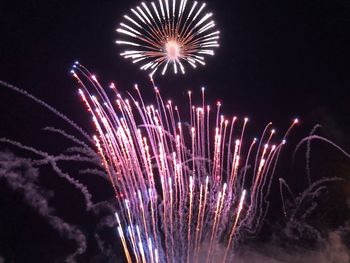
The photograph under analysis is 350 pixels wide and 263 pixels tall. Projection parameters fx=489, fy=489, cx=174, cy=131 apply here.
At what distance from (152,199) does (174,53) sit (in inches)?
215

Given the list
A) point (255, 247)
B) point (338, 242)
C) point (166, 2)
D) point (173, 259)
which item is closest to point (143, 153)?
point (173, 259)

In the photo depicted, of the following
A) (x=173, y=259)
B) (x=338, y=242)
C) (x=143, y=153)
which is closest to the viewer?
(x=143, y=153)

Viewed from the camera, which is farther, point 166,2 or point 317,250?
point 317,250

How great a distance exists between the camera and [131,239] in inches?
712

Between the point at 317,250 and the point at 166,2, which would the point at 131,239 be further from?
the point at 317,250

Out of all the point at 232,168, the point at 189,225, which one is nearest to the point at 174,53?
the point at 232,168

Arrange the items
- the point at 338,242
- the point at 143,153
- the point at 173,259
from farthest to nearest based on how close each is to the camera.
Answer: the point at 338,242, the point at 173,259, the point at 143,153

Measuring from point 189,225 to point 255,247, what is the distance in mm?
10623

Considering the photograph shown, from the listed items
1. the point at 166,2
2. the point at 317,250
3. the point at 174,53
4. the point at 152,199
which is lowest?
the point at 317,250

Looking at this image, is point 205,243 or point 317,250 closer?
point 205,243

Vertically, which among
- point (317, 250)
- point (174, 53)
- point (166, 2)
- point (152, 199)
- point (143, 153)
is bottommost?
point (317, 250)

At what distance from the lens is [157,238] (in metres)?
18.8

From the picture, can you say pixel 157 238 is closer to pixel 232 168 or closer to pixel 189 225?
pixel 189 225

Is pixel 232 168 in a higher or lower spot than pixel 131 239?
higher
